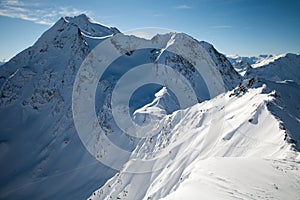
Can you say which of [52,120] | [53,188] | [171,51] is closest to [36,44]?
[52,120]

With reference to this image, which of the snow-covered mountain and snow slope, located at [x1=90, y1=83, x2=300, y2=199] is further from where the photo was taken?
the snow-covered mountain

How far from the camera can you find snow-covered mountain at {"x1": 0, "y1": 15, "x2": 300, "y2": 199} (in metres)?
23.5

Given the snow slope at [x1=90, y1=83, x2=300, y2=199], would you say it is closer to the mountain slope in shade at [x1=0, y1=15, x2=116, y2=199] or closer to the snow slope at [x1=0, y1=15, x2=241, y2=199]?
the snow slope at [x1=0, y1=15, x2=241, y2=199]

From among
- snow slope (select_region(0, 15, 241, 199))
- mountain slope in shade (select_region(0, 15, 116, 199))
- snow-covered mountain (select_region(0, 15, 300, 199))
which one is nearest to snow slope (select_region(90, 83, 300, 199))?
snow-covered mountain (select_region(0, 15, 300, 199))

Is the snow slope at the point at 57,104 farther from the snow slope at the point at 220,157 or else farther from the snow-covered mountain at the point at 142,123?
the snow slope at the point at 220,157

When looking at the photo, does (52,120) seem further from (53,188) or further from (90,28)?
(90,28)

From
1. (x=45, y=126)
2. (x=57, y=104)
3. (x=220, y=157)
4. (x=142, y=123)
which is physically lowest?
(x=220, y=157)

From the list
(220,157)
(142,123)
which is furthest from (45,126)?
(220,157)

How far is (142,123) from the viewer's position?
78938 mm

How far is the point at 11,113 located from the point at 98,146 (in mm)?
48718

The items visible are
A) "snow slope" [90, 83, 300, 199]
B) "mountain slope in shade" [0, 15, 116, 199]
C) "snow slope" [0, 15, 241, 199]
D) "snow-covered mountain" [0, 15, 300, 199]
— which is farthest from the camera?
"snow slope" [0, 15, 241, 199]

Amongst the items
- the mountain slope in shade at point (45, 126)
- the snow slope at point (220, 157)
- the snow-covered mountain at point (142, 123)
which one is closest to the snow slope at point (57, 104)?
the mountain slope in shade at point (45, 126)

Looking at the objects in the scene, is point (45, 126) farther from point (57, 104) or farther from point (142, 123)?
point (142, 123)

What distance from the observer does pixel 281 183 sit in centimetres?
→ 1814
